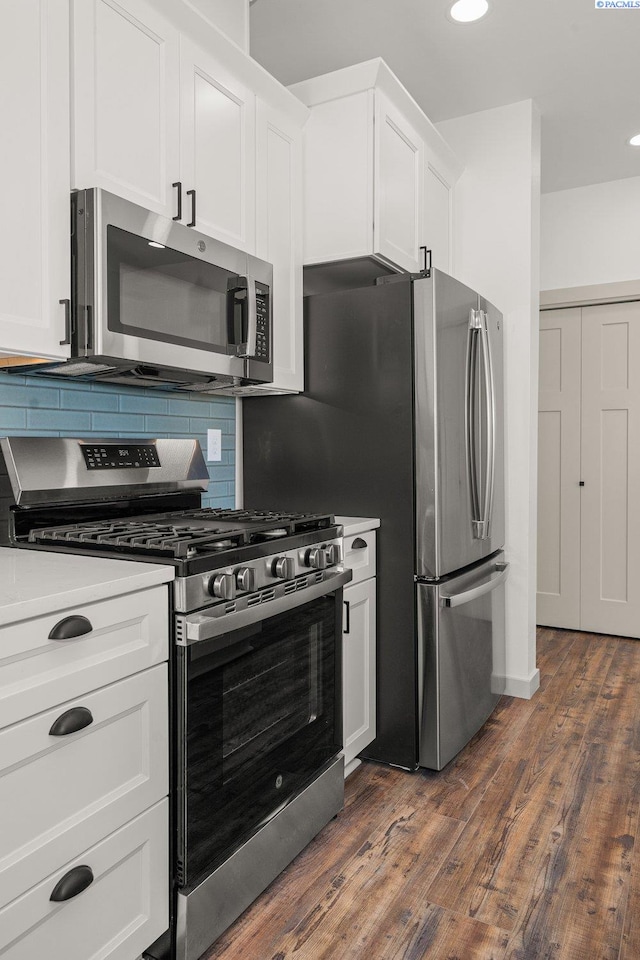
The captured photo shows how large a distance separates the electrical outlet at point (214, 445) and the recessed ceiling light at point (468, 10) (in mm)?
1778

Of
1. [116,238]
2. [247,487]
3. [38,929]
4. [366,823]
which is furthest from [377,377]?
[38,929]

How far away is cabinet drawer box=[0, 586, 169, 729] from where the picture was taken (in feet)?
3.73

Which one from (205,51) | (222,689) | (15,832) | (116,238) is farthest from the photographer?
(205,51)

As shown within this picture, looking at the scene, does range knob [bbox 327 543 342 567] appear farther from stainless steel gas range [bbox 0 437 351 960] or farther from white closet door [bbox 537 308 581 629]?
white closet door [bbox 537 308 581 629]

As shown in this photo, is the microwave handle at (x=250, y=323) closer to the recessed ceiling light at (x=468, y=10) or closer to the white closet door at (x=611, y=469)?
the recessed ceiling light at (x=468, y=10)

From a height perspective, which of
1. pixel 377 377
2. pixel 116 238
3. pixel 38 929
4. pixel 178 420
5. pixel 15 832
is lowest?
pixel 38 929

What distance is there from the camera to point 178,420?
2500 mm

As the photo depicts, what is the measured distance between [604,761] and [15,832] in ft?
7.14

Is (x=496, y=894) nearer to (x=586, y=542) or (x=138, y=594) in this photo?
(x=138, y=594)

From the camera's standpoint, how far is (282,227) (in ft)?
8.20

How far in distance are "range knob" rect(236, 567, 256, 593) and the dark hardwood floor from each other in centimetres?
82

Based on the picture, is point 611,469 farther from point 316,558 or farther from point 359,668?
point 316,558

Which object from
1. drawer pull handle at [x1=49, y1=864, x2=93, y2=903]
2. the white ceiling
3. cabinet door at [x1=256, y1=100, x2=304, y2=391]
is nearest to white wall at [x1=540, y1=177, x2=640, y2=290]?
the white ceiling

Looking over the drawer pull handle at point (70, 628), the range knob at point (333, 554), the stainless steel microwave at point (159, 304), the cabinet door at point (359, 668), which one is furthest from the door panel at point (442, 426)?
Result: the drawer pull handle at point (70, 628)
